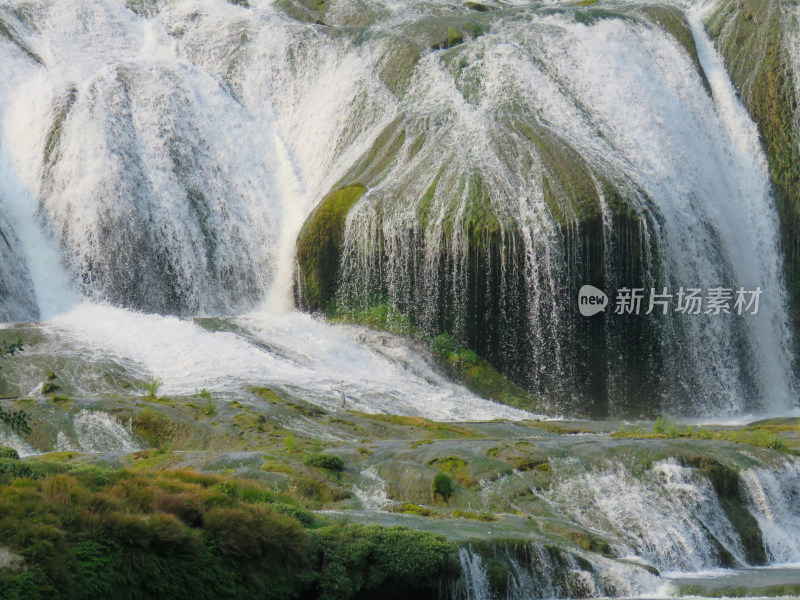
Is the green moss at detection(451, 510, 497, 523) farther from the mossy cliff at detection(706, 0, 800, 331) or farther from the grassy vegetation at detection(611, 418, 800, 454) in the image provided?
the mossy cliff at detection(706, 0, 800, 331)

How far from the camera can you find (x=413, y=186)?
121 ft

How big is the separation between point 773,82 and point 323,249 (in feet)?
67.6

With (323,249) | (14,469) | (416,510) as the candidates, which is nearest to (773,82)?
(323,249)

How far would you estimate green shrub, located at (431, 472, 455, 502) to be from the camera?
1800 centimetres

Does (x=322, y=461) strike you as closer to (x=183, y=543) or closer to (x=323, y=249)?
(x=183, y=543)

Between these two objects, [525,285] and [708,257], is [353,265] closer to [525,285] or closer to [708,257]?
[525,285]

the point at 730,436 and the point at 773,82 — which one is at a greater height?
the point at 773,82

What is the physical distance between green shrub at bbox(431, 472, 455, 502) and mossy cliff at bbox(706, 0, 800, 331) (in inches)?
990

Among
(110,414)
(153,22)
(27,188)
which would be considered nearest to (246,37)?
(153,22)

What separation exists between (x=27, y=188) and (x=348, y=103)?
14041mm

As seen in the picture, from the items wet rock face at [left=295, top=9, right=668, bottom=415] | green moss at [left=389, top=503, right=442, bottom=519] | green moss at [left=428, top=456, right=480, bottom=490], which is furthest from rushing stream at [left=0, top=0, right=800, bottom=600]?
green moss at [left=389, top=503, right=442, bottom=519]

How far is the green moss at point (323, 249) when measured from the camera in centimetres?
3709

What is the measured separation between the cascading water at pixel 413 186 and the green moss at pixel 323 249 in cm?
56

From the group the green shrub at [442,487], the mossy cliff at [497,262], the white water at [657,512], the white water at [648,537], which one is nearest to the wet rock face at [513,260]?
the mossy cliff at [497,262]
